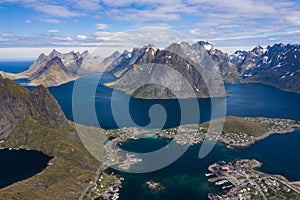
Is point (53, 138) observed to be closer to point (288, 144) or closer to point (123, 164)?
point (123, 164)

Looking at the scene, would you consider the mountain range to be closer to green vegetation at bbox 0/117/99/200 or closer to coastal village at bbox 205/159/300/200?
green vegetation at bbox 0/117/99/200

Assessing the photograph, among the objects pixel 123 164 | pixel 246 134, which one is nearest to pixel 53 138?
pixel 123 164

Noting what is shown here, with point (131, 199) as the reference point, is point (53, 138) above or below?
above

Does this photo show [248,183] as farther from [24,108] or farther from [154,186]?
[24,108]

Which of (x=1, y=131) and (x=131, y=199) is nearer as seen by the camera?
(x=131, y=199)

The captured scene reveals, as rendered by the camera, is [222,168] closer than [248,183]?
No

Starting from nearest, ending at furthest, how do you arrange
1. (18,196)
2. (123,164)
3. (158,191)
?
(18,196) < (158,191) < (123,164)

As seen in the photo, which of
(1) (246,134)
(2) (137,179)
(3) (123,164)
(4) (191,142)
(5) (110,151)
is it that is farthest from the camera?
(1) (246,134)

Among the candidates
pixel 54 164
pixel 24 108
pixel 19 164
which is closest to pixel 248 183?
pixel 54 164
